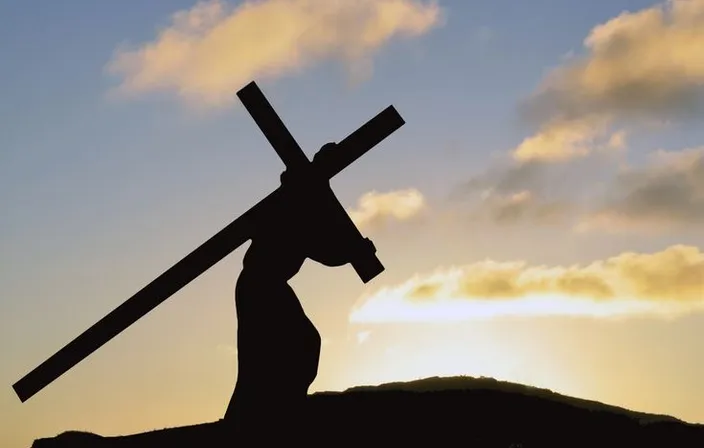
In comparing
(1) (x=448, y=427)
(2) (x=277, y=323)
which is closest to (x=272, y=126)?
(2) (x=277, y=323)

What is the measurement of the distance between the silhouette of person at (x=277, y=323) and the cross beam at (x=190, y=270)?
0.80 ft

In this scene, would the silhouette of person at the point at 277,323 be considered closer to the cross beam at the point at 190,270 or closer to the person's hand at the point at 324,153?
the cross beam at the point at 190,270

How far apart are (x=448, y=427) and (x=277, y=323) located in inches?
206

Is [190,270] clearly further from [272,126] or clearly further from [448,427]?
[448,427]

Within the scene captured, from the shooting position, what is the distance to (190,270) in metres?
11.6

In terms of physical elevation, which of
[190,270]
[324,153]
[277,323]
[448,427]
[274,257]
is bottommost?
[448,427]

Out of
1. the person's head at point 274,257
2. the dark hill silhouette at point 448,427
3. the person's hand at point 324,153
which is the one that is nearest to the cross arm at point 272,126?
the person's hand at point 324,153

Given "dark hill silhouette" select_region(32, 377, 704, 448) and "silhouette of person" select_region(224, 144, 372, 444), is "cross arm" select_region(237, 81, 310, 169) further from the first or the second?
"dark hill silhouette" select_region(32, 377, 704, 448)

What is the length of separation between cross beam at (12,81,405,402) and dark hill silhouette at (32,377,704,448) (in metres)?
2.17

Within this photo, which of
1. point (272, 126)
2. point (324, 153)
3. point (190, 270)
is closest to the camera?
point (190, 270)

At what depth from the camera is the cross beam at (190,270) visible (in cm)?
1160

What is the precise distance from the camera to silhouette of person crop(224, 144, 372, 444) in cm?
1134

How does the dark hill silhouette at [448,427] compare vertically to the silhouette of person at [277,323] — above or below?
below

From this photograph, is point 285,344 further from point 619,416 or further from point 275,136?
point 619,416
